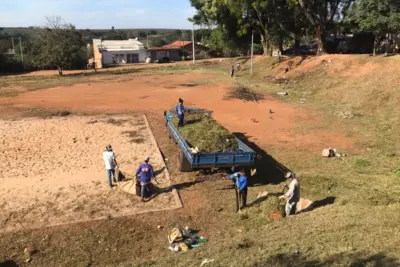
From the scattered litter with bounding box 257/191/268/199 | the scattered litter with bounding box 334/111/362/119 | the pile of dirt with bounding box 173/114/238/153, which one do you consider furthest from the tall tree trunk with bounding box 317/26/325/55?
the scattered litter with bounding box 257/191/268/199

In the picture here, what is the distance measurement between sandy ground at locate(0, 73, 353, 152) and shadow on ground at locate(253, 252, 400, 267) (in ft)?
32.0

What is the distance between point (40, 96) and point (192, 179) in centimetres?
2112

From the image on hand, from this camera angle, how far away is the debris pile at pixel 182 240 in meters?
8.68

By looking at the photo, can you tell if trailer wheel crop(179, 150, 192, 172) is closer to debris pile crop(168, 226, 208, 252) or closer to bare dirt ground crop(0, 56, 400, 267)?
bare dirt ground crop(0, 56, 400, 267)

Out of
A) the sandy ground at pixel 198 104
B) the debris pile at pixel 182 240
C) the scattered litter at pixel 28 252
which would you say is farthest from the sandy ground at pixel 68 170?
the sandy ground at pixel 198 104

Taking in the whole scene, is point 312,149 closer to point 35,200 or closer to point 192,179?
point 192,179

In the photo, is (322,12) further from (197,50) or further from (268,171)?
(197,50)

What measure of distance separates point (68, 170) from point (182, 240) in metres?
6.44

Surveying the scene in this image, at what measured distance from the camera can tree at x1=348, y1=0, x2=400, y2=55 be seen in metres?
25.2

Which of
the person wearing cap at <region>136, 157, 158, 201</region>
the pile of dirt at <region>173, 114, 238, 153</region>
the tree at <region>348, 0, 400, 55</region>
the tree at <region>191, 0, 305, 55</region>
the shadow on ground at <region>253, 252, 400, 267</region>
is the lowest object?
the shadow on ground at <region>253, 252, 400, 267</region>

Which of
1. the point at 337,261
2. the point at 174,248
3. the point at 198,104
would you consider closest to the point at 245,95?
the point at 198,104

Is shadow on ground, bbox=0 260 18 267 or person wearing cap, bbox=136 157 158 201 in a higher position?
person wearing cap, bbox=136 157 158 201

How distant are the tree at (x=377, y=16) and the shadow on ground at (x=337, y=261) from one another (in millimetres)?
23053

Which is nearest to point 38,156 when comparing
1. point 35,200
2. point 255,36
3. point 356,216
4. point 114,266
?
point 35,200
